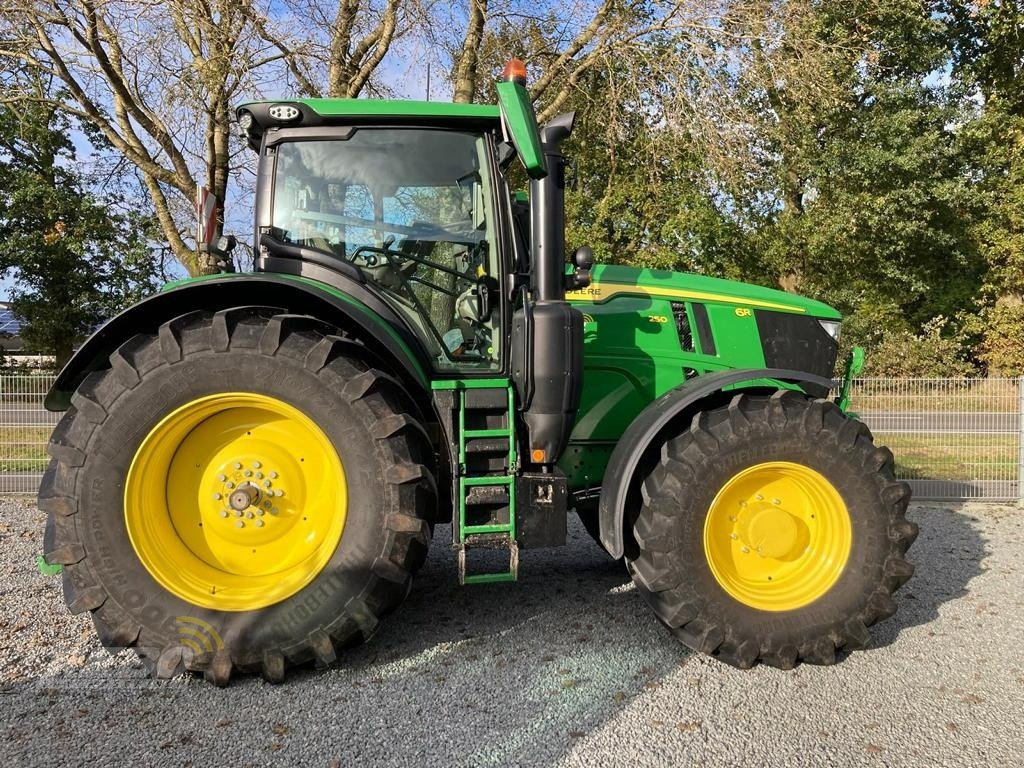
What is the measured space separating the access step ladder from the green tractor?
0.01 meters

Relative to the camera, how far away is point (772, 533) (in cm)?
336

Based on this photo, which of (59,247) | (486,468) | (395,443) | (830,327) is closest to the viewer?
(395,443)

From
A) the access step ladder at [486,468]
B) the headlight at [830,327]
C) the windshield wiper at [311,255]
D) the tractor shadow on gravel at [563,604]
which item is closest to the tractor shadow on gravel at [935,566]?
the tractor shadow on gravel at [563,604]

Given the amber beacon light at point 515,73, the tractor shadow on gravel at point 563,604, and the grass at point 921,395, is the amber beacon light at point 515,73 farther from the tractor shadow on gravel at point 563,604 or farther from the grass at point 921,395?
the grass at point 921,395

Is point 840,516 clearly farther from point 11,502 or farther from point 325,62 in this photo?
point 325,62

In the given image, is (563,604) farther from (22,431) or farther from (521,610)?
(22,431)

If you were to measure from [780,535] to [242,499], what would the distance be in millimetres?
2375

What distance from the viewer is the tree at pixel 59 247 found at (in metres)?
17.1

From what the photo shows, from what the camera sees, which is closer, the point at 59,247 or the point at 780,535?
the point at 780,535

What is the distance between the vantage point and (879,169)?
17.5 metres

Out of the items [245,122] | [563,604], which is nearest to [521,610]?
[563,604]

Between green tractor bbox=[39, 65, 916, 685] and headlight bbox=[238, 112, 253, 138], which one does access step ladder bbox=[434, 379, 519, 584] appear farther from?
headlight bbox=[238, 112, 253, 138]

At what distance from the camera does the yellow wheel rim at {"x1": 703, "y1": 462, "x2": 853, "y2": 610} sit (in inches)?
131

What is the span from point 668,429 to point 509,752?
1515mm
